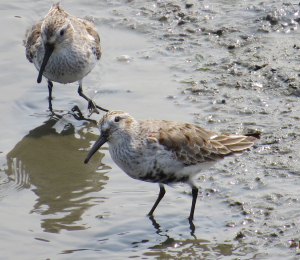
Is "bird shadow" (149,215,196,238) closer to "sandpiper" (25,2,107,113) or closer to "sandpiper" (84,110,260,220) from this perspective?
"sandpiper" (84,110,260,220)

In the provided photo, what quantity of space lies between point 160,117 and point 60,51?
2181 millimetres

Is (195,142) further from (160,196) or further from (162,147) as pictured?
(160,196)

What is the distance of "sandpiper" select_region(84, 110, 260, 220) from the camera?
6.49 metres

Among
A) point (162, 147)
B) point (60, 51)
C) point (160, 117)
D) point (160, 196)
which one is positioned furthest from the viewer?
point (60, 51)

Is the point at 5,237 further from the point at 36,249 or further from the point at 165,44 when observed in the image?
the point at 165,44

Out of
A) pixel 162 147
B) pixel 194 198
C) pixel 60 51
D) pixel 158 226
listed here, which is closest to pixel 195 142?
pixel 162 147

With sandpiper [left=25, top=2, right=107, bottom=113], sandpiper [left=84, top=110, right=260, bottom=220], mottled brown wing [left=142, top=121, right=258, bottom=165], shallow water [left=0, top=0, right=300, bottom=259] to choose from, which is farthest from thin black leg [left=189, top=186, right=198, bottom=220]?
sandpiper [left=25, top=2, right=107, bottom=113]

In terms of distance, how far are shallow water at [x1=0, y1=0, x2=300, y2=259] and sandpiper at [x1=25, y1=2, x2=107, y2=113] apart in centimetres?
58

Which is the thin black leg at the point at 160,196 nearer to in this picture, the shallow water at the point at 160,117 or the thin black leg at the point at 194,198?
the shallow water at the point at 160,117

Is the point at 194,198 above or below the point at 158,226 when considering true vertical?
above

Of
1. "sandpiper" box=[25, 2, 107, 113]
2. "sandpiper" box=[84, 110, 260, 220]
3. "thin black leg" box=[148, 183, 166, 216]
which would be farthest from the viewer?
"sandpiper" box=[25, 2, 107, 113]

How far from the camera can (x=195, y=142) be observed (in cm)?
693

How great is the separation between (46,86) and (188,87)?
2.80 meters

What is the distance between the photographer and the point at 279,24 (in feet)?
37.4
